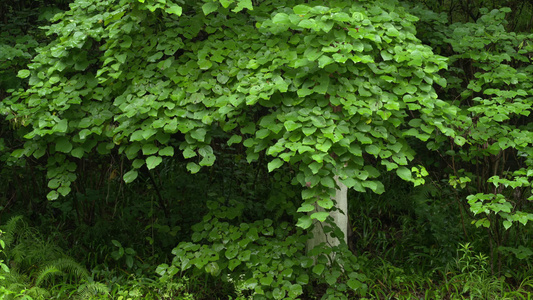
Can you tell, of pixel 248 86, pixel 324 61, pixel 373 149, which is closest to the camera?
pixel 324 61

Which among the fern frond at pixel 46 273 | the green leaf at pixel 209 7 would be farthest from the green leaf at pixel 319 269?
the fern frond at pixel 46 273

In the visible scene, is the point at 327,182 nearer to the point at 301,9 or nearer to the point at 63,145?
the point at 301,9

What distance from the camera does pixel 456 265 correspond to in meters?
5.02

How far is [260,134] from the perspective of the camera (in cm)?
362

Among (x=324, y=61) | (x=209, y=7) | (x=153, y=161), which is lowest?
(x=153, y=161)

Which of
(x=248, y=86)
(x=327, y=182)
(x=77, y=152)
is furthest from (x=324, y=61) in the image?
(x=77, y=152)

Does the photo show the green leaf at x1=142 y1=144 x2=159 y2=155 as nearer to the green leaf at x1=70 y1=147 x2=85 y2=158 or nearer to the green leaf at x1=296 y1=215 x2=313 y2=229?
the green leaf at x1=70 y1=147 x2=85 y2=158

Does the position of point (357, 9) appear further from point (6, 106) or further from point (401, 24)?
point (6, 106)

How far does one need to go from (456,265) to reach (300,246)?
162 cm

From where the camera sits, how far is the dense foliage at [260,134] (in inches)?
141

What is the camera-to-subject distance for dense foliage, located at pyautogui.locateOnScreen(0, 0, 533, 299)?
141 inches

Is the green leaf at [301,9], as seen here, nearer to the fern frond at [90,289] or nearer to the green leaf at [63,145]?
the green leaf at [63,145]

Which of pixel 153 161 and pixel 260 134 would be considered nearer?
pixel 260 134

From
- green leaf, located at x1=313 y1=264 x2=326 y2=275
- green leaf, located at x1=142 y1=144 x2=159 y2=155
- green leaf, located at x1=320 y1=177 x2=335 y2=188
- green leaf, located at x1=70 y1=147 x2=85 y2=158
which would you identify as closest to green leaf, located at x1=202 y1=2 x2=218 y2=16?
green leaf, located at x1=142 y1=144 x2=159 y2=155
